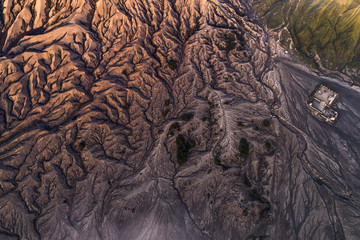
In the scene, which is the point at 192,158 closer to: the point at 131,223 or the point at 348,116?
Result: the point at 131,223

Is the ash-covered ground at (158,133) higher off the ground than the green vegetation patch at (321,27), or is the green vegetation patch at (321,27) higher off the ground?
the green vegetation patch at (321,27)

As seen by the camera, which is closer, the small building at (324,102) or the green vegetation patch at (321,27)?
the small building at (324,102)

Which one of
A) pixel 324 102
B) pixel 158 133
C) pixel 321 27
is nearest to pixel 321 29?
pixel 321 27

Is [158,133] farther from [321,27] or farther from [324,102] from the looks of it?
[321,27]

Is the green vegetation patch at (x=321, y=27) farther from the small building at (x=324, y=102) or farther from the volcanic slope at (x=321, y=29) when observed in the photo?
the small building at (x=324, y=102)

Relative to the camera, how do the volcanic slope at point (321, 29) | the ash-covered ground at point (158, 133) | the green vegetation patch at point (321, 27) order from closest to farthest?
the ash-covered ground at point (158, 133) < the volcanic slope at point (321, 29) < the green vegetation patch at point (321, 27)

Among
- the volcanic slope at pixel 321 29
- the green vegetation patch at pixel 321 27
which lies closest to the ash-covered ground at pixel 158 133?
the volcanic slope at pixel 321 29
